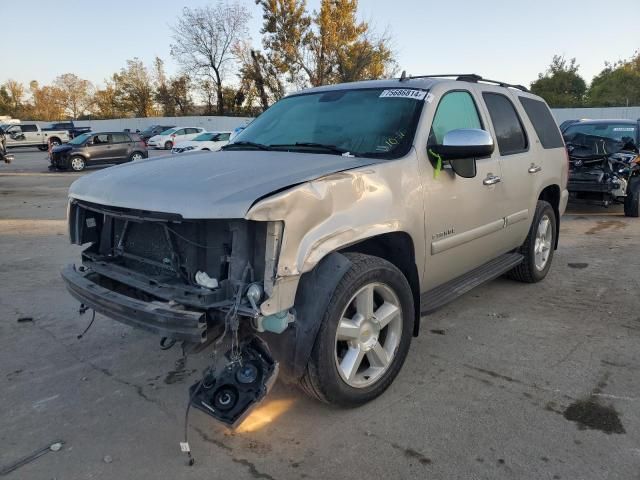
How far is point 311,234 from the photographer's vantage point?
2.56 metres

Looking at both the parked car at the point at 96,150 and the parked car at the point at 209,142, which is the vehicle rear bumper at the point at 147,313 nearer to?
the parked car at the point at 96,150

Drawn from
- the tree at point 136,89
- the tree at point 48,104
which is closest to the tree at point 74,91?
the tree at point 48,104

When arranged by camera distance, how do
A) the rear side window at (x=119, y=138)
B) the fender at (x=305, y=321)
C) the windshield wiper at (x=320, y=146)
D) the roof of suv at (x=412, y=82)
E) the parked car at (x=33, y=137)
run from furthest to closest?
the parked car at (x=33, y=137)
the rear side window at (x=119, y=138)
the roof of suv at (x=412, y=82)
the windshield wiper at (x=320, y=146)
the fender at (x=305, y=321)

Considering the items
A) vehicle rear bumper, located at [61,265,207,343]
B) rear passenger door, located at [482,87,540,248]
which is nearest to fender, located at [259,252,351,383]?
vehicle rear bumper, located at [61,265,207,343]

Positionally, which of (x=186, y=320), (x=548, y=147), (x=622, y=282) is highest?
(x=548, y=147)

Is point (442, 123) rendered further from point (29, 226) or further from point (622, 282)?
point (29, 226)

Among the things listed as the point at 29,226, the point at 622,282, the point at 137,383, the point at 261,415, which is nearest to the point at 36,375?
the point at 137,383

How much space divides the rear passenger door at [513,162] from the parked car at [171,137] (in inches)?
1225

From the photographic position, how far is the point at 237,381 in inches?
101

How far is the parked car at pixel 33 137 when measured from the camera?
119 ft

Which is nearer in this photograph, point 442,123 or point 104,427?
point 104,427

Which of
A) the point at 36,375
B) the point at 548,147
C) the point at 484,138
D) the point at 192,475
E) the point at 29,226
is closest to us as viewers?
the point at 192,475

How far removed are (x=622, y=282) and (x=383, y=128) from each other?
360 cm

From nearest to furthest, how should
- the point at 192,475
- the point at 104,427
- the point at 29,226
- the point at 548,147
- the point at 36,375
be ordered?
1. the point at 192,475
2. the point at 104,427
3. the point at 36,375
4. the point at 548,147
5. the point at 29,226
